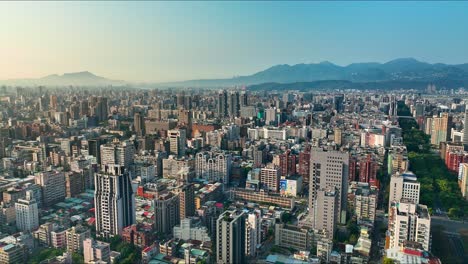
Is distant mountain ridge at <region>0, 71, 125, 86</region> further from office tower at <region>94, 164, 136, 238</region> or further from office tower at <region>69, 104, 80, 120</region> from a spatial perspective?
office tower at <region>94, 164, 136, 238</region>

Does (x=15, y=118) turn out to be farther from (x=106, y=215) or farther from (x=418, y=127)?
(x=418, y=127)

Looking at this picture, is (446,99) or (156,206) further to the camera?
(446,99)

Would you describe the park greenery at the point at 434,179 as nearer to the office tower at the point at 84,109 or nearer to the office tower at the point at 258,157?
the office tower at the point at 258,157

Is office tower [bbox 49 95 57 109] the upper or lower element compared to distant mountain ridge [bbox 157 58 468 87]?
lower

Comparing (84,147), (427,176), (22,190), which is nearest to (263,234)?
(22,190)

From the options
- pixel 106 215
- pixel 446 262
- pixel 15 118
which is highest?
pixel 15 118

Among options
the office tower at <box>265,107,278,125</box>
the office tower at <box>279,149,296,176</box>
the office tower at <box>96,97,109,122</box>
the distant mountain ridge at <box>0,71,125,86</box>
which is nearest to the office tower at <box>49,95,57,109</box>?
Answer: the distant mountain ridge at <box>0,71,125,86</box>
